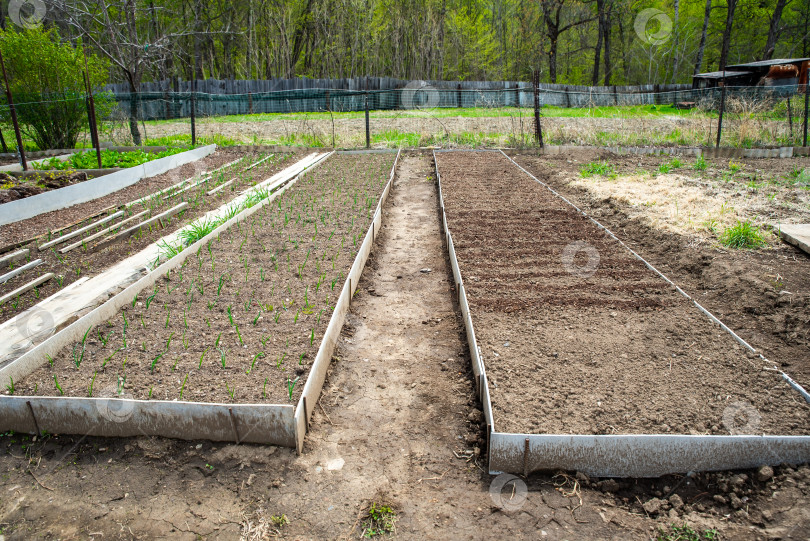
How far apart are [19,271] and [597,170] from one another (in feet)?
27.4

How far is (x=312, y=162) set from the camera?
9922 mm

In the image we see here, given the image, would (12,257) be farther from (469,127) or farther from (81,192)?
(469,127)

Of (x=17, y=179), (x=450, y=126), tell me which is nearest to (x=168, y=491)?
(x=17, y=179)

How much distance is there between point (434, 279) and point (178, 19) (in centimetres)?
3062

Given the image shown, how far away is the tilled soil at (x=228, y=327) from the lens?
2.71 meters

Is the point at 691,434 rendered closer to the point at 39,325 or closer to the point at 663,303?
the point at 663,303
